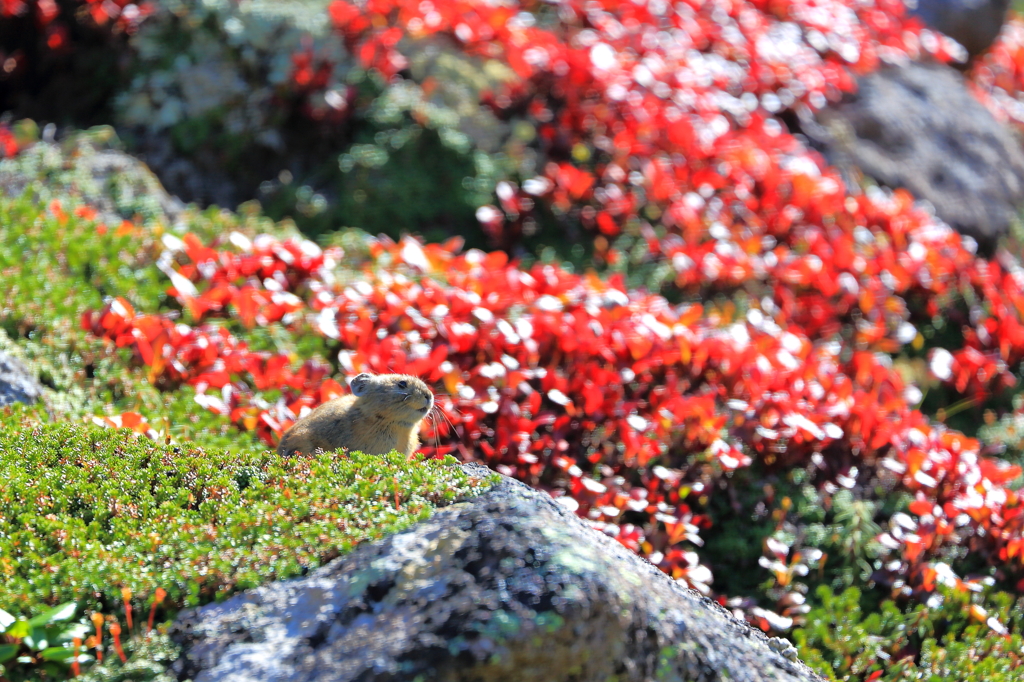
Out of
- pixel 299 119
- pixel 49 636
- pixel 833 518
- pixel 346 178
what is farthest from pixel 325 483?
pixel 299 119

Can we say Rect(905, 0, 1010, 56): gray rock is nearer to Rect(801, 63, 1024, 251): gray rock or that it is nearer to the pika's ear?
Rect(801, 63, 1024, 251): gray rock

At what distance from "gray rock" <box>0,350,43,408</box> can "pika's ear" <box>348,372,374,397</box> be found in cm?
163

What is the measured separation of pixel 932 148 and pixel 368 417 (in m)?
7.58

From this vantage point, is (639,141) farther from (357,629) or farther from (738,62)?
(357,629)

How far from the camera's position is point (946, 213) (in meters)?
8.93

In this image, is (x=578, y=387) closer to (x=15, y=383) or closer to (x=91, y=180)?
(x=15, y=383)

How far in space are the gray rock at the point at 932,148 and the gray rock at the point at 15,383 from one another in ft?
24.4

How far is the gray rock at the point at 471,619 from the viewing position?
2.74m

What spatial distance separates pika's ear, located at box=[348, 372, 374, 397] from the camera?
435 cm

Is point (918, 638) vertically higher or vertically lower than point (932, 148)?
lower

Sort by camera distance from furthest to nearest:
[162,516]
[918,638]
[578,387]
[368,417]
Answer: [578,387], [918,638], [368,417], [162,516]

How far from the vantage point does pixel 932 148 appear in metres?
9.48

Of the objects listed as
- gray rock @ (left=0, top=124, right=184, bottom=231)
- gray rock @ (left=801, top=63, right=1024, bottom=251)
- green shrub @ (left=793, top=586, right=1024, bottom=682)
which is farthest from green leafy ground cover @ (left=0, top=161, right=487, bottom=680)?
gray rock @ (left=801, top=63, right=1024, bottom=251)

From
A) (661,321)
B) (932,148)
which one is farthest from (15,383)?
(932,148)
